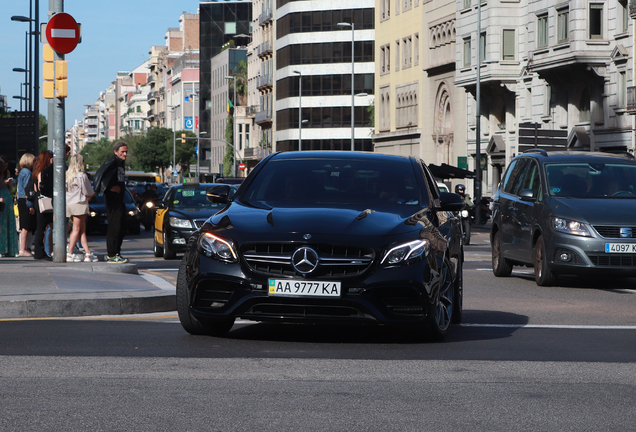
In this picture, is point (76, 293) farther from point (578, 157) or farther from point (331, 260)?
point (578, 157)

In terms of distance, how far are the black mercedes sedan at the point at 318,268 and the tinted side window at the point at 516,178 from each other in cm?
811

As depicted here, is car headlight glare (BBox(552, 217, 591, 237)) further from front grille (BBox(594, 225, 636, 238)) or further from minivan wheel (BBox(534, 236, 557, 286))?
minivan wheel (BBox(534, 236, 557, 286))

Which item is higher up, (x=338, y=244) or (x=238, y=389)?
(x=338, y=244)

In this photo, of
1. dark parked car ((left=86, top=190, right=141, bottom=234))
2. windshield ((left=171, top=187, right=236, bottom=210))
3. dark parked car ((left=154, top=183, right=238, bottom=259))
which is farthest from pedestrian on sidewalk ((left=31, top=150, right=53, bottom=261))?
A: dark parked car ((left=86, top=190, right=141, bottom=234))

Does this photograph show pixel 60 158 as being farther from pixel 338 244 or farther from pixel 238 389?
pixel 238 389

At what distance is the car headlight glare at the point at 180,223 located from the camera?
22.3m

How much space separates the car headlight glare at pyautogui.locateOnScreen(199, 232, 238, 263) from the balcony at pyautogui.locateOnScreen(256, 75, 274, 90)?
106609mm

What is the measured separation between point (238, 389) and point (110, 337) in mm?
2582

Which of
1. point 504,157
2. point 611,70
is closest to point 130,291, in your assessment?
point 611,70

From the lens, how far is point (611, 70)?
49.3 m

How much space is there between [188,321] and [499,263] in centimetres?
942

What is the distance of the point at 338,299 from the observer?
820cm

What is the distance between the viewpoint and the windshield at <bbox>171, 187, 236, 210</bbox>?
23.3m

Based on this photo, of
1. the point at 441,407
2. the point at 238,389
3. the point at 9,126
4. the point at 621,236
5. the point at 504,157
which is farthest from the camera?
the point at 504,157
